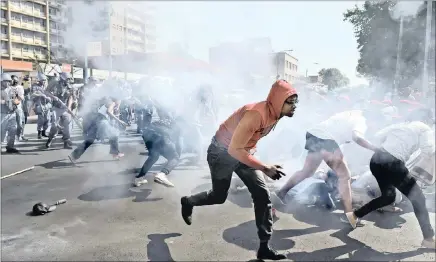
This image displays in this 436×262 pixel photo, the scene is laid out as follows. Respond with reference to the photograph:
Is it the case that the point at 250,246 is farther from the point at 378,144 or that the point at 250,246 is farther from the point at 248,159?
the point at 378,144

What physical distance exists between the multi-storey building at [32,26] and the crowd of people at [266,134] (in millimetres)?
1168

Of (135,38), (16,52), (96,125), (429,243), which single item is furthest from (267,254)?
(96,125)

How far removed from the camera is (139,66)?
283 inches

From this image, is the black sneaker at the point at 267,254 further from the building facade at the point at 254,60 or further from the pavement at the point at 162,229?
the building facade at the point at 254,60

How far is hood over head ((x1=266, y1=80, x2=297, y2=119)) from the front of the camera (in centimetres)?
236

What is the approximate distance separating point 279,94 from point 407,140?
4.87 feet

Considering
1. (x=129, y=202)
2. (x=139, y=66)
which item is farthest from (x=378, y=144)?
(x=139, y=66)

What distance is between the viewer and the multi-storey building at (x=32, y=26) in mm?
4453

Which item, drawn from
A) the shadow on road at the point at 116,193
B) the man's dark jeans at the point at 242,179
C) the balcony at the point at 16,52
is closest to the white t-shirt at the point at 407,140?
the man's dark jeans at the point at 242,179

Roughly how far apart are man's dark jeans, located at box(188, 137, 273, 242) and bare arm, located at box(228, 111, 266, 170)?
311 mm

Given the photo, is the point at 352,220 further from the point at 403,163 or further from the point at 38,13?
the point at 38,13

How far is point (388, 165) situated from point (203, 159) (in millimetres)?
4271

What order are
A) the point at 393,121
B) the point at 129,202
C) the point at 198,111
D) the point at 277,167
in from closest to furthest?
the point at 277,167 → the point at 129,202 → the point at 393,121 → the point at 198,111

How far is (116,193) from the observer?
4570 millimetres
